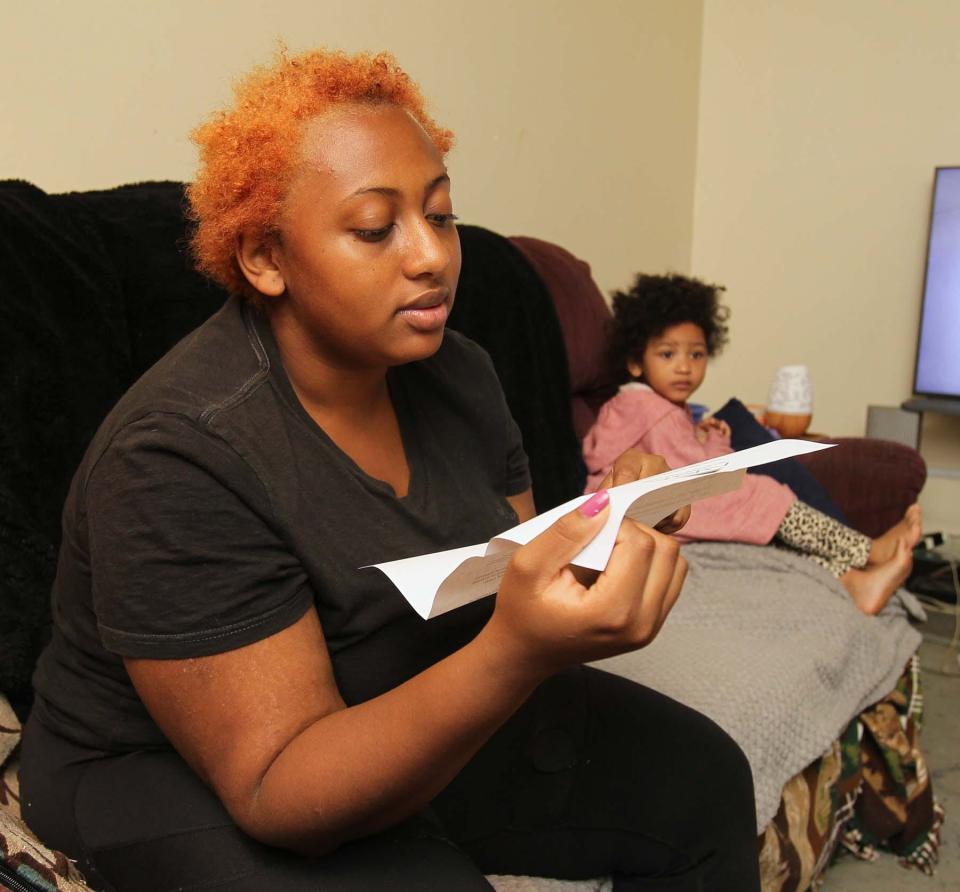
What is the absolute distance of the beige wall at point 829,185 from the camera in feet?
9.74

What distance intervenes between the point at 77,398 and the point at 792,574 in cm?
132

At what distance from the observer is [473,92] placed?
2.36 meters

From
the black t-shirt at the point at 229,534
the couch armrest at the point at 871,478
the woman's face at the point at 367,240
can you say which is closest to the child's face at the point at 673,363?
the couch armrest at the point at 871,478

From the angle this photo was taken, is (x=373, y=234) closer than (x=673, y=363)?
Yes

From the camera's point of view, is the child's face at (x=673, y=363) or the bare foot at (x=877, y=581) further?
the child's face at (x=673, y=363)

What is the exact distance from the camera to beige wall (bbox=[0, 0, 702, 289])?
60.5 inches

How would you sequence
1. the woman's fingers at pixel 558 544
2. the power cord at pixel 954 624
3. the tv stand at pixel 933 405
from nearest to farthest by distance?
1. the woman's fingers at pixel 558 544
2. the power cord at pixel 954 624
3. the tv stand at pixel 933 405

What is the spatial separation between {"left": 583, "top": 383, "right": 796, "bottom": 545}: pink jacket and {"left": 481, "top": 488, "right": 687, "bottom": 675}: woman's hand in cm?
123

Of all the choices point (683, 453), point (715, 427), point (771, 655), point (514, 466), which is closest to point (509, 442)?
point (514, 466)

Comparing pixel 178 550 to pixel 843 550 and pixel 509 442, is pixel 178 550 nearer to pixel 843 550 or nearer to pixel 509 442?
pixel 509 442

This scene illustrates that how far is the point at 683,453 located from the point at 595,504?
1460mm

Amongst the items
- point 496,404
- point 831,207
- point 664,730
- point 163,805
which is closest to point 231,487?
point 163,805

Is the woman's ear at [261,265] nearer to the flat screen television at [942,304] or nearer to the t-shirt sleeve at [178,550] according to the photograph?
the t-shirt sleeve at [178,550]

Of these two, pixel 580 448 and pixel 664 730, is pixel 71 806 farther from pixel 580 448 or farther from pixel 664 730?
pixel 580 448
